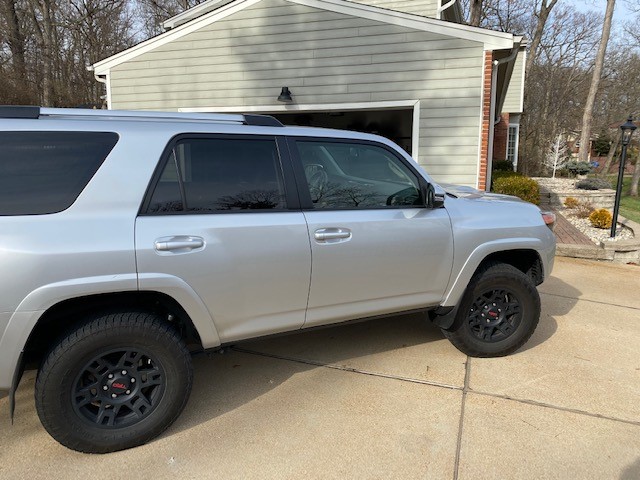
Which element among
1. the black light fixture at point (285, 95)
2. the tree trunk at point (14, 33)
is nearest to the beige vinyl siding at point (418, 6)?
the black light fixture at point (285, 95)

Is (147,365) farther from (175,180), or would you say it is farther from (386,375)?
(386,375)

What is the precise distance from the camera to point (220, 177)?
282 cm

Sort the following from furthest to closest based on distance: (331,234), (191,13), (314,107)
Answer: (191,13)
(314,107)
(331,234)

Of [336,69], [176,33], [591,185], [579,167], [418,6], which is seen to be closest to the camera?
[336,69]

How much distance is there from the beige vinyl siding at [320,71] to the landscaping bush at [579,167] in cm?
1219

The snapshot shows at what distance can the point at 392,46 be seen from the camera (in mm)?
9141

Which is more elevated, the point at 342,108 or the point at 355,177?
the point at 342,108

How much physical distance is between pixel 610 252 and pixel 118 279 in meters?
7.79

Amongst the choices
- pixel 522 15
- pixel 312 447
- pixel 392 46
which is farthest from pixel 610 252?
pixel 522 15

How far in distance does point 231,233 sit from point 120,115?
0.96m

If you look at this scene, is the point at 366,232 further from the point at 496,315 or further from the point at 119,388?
the point at 119,388

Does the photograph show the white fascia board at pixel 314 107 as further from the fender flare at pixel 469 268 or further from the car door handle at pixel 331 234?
the car door handle at pixel 331 234

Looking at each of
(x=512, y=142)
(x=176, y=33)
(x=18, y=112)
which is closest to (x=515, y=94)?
(x=512, y=142)

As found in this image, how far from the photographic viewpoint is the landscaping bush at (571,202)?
38.9 feet
